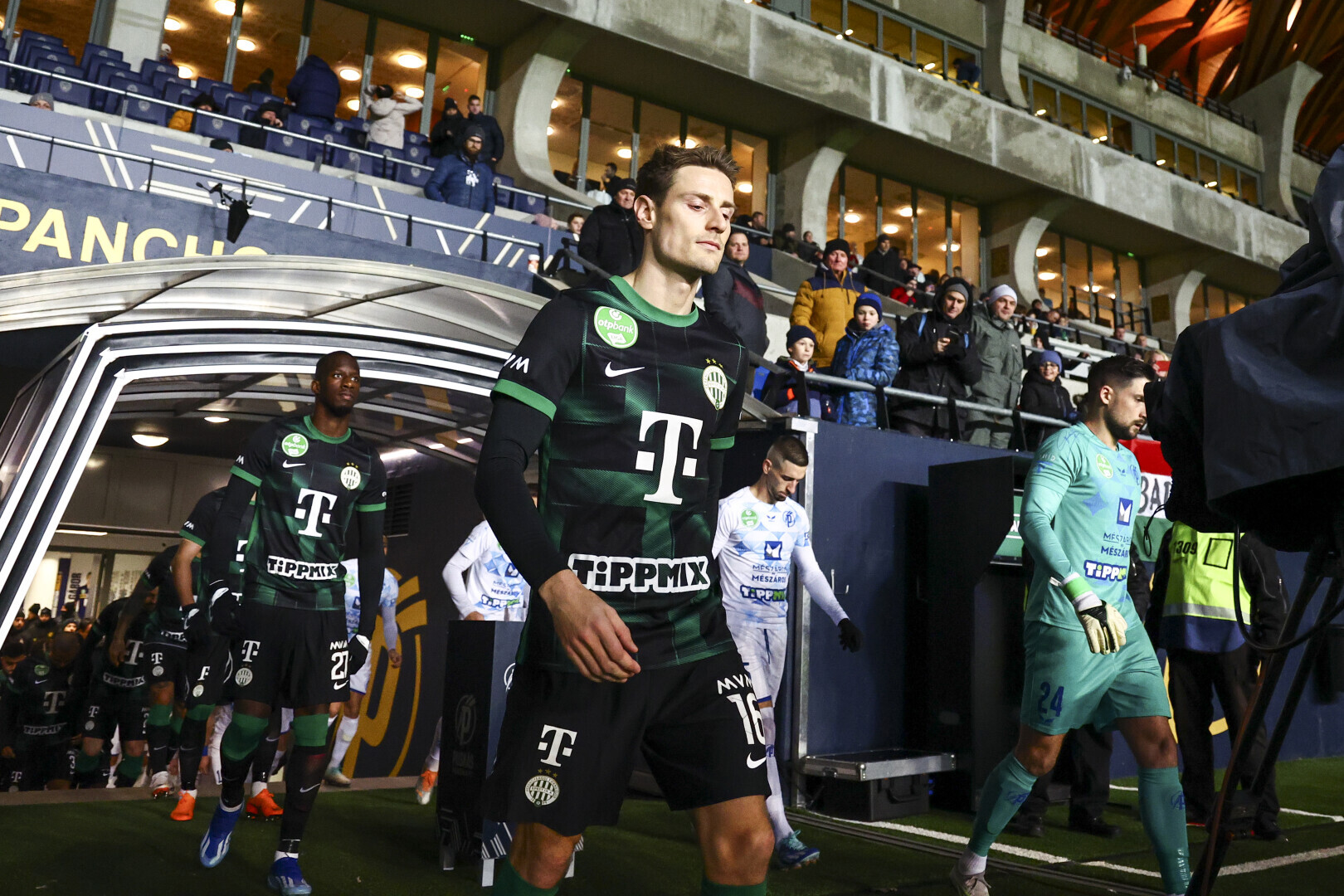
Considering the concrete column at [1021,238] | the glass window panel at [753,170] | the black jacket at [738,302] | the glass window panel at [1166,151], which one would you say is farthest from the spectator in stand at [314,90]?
the glass window panel at [1166,151]

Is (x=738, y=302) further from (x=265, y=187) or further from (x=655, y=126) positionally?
(x=655, y=126)

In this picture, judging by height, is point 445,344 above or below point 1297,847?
above

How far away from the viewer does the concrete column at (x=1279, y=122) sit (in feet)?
103

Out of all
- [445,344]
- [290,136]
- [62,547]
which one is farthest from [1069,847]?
[62,547]

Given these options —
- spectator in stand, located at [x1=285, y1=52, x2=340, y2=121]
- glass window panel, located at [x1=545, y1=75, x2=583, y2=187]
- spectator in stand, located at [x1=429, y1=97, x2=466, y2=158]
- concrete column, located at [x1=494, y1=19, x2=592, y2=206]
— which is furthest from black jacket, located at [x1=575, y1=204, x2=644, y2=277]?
glass window panel, located at [x1=545, y1=75, x2=583, y2=187]

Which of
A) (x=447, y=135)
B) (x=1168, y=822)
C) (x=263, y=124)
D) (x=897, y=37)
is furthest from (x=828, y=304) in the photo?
(x=897, y=37)

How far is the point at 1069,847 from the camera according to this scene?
6301 mm

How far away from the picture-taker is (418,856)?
5613mm

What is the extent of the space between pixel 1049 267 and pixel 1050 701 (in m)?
26.8

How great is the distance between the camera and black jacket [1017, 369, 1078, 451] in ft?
34.8

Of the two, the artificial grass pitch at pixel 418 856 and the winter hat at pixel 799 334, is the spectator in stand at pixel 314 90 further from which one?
the artificial grass pitch at pixel 418 856

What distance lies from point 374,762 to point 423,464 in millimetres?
3975

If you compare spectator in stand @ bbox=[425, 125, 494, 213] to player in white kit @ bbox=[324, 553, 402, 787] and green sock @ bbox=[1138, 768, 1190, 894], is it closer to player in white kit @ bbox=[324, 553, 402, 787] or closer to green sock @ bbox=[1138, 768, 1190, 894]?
player in white kit @ bbox=[324, 553, 402, 787]

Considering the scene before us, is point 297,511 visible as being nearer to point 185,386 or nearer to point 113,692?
point 185,386
